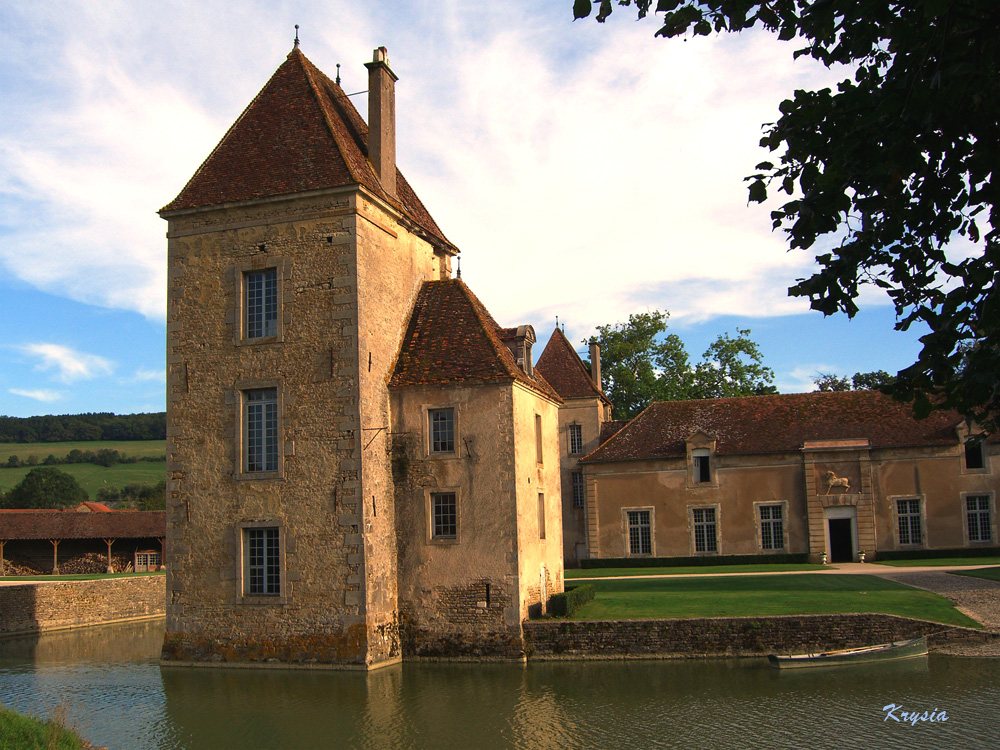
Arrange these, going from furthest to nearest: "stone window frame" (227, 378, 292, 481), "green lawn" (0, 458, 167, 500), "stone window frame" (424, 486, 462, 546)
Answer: "green lawn" (0, 458, 167, 500) < "stone window frame" (424, 486, 462, 546) < "stone window frame" (227, 378, 292, 481)

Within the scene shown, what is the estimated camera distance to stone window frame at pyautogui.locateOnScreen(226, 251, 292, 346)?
18500mm

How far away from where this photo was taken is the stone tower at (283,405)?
57.6 ft

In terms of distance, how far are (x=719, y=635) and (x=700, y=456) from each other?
18.7m

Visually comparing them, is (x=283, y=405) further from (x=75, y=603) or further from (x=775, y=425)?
(x=775, y=425)

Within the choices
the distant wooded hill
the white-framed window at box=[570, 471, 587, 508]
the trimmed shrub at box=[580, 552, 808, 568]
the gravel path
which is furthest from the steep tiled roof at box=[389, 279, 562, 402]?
the distant wooded hill

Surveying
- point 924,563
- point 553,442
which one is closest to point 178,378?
point 553,442

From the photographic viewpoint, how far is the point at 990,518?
32.2 meters

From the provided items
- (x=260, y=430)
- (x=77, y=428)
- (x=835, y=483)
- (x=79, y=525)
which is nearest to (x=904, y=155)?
(x=260, y=430)

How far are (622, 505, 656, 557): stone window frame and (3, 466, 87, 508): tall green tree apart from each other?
2249 inches

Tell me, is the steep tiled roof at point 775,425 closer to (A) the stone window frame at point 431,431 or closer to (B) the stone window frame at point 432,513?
(A) the stone window frame at point 431,431

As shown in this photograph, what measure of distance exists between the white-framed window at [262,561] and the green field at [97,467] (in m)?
72.3

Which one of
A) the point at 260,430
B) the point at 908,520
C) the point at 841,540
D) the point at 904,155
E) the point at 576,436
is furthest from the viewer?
the point at 576,436

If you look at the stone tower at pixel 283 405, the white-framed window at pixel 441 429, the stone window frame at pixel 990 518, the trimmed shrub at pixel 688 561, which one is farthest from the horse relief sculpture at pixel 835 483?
the stone tower at pixel 283 405

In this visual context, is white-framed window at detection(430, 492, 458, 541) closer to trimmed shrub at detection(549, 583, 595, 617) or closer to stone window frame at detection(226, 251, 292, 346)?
trimmed shrub at detection(549, 583, 595, 617)
